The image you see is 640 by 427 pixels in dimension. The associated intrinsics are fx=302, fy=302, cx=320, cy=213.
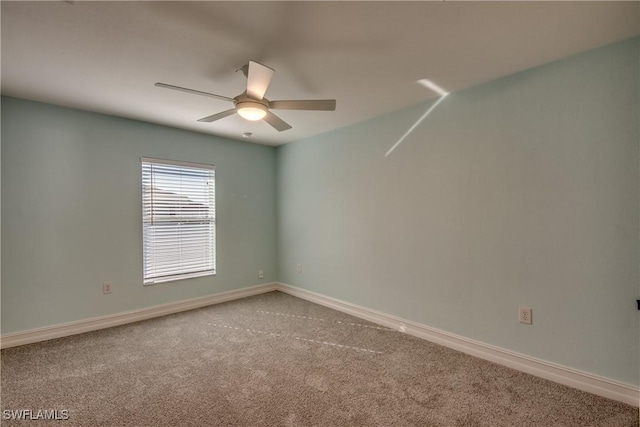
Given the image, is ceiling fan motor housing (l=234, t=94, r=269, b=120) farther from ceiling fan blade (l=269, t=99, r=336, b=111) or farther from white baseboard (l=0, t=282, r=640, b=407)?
white baseboard (l=0, t=282, r=640, b=407)

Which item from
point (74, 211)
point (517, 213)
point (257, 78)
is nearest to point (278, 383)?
point (257, 78)

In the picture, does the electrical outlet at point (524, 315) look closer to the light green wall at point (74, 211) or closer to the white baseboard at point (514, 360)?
the white baseboard at point (514, 360)

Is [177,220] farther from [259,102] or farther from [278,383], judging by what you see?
[278,383]

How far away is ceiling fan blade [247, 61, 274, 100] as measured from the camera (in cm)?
176

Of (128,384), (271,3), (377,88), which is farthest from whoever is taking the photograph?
(377,88)

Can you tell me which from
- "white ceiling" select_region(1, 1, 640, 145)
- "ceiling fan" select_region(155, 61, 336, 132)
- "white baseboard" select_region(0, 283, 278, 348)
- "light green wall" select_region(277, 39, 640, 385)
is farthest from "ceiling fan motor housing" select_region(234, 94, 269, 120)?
"white baseboard" select_region(0, 283, 278, 348)

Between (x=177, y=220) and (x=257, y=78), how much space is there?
2.58m

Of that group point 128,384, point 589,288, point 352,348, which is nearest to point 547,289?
point 589,288

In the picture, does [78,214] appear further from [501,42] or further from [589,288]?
[589,288]

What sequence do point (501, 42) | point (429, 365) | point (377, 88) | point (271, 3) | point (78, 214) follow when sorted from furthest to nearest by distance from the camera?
point (78, 214)
point (377, 88)
point (429, 365)
point (501, 42)
point (271, 3)

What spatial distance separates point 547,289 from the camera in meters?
2.23

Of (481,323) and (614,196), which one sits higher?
(614,196)

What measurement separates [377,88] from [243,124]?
1.71 meters

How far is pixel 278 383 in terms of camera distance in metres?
2.17
